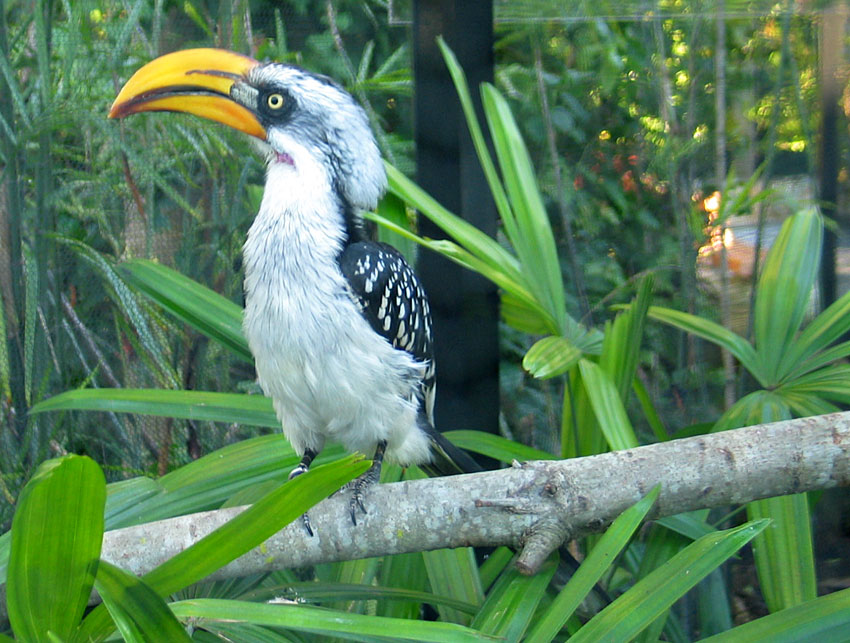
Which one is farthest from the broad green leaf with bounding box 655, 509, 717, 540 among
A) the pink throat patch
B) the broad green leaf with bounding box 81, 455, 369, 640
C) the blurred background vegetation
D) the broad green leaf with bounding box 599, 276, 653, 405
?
the pink throat patch

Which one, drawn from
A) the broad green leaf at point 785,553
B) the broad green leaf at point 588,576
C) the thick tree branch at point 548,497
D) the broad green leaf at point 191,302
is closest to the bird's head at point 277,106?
the broad green leaf at point 191,302

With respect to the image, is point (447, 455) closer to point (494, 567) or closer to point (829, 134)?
point (494, 567)

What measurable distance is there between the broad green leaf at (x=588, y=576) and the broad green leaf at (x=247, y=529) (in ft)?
0.87

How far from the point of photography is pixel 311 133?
3.64 ft

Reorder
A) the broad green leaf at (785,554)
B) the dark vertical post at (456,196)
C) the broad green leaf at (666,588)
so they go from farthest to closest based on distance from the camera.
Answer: the dark vertical post at (456,196)
the broad green leaf at (785,554)
the broad green leaf at (666,588)

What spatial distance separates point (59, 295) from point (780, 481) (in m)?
1.40

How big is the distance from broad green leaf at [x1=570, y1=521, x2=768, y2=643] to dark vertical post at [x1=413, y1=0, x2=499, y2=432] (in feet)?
2.44

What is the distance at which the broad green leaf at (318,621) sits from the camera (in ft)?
2.09

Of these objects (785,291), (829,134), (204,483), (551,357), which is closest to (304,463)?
(204,483)

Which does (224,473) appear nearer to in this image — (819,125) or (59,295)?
(59,295)

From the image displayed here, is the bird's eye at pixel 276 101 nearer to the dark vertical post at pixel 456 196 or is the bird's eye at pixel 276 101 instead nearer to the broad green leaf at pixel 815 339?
the dark vertical post at pixel 456 196

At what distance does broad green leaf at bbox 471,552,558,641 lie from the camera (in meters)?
0.78

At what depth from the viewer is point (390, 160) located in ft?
5.20

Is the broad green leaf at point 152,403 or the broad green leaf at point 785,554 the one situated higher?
the broad green leaf at point 152,403
